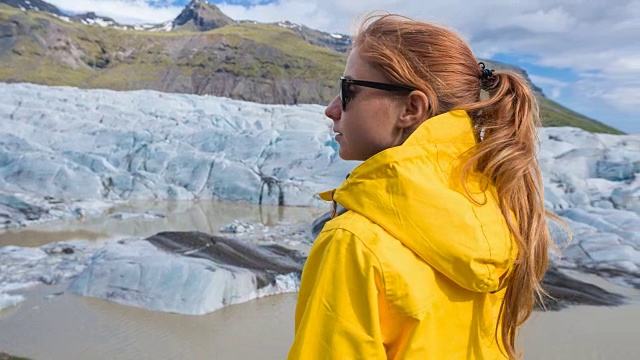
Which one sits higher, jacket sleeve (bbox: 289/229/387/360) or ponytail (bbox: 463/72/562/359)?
ponytail (bbox: 463/72/562/359)

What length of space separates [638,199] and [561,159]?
15.2ft

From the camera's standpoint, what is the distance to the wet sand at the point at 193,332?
543 cm

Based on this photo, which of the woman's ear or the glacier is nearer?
the woman's ear

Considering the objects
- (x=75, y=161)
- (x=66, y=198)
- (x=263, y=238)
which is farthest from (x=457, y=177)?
(x=75, y=161)

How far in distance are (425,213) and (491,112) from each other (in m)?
0.44

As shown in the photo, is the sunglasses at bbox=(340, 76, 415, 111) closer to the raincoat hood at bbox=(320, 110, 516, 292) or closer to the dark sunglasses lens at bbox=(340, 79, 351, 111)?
the dark sunglasses lens at bbox=(340, 79, 351, 111)

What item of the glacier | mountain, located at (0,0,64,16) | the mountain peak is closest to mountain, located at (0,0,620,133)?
mountain, located at (0,0,64,16)

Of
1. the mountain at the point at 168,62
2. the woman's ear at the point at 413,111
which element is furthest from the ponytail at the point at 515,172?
the mountain at the point at 168,62

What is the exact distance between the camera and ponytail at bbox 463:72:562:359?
1304 mm

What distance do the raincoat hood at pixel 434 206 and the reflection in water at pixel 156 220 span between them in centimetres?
1083

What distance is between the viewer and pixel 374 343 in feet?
3.43

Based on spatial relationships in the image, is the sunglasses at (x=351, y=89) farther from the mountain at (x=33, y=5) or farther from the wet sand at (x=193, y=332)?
the mountain at (x=33, y=5)

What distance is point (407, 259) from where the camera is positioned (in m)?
1.09

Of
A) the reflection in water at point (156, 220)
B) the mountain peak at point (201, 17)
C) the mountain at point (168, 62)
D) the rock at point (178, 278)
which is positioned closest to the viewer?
the rock at point (178, 278)
